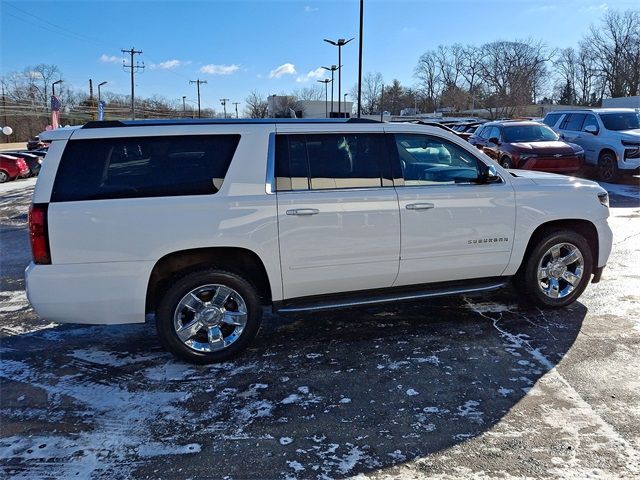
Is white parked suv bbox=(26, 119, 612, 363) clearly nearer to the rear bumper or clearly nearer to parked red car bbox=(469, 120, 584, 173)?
the rear bumper

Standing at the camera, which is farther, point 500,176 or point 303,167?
point 500,176

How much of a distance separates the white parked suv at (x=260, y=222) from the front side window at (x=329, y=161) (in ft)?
0.04

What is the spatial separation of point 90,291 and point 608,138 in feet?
47.0

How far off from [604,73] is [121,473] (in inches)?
3926

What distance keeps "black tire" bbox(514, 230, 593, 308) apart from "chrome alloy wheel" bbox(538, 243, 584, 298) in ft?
0.07

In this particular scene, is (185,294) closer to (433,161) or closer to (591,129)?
(433,161)

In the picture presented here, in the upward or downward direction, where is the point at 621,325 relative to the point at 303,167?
downward

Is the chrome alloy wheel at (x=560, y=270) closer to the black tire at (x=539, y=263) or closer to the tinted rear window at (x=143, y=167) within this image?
the black tire at (x=539, y=263)

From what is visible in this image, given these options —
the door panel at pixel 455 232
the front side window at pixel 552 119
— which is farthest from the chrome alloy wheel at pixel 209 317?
the front side window at pixel 552 119

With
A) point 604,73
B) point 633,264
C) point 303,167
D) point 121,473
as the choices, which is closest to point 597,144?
point 633,264

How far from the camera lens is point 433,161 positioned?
4.44 m

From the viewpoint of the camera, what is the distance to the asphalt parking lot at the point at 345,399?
2.70 meters

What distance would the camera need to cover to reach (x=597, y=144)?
1384 cm

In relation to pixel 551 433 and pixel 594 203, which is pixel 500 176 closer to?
pixel 594 203
